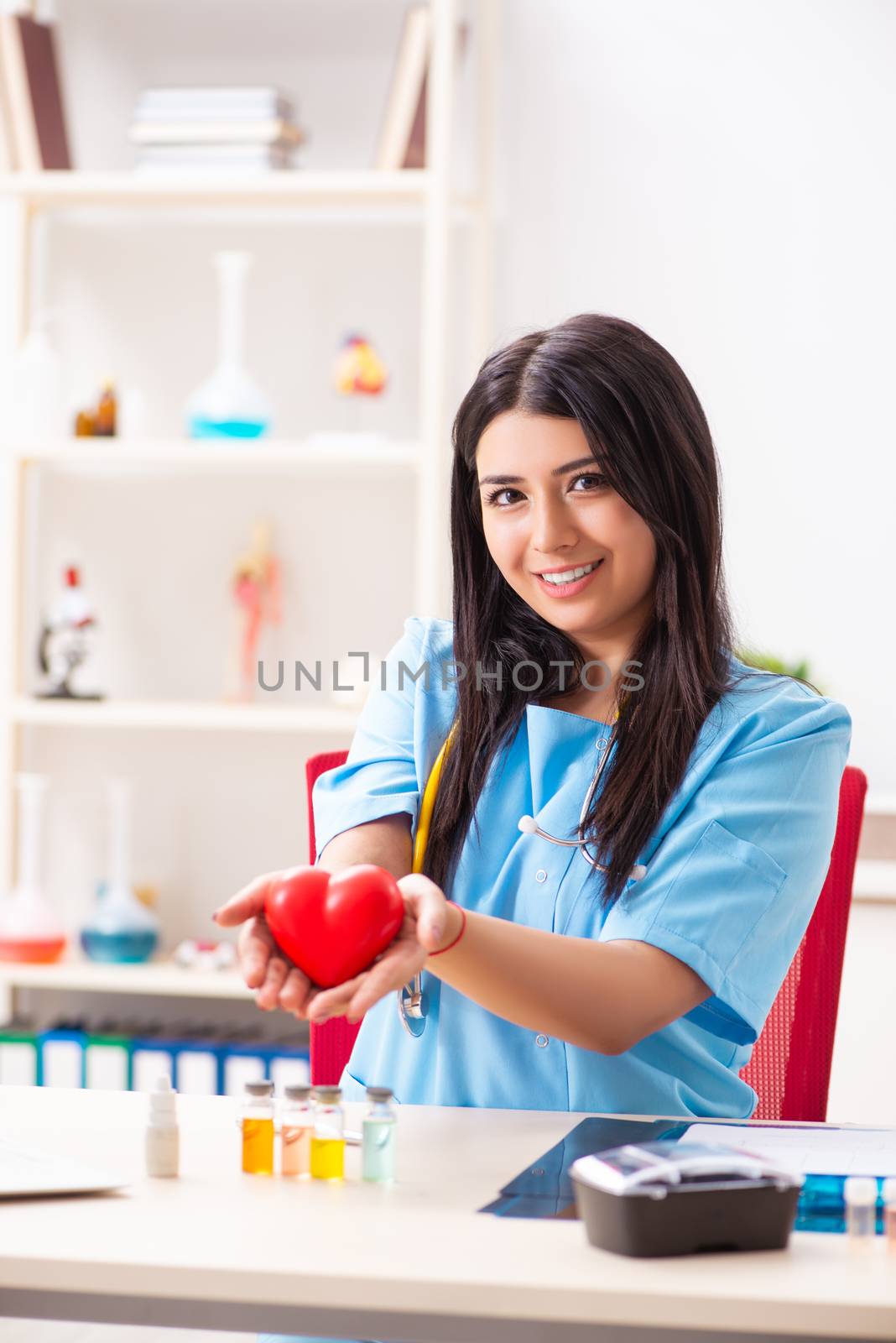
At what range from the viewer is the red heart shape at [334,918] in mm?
940

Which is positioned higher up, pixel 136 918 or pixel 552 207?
pixel 552 207

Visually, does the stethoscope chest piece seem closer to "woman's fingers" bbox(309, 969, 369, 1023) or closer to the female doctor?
the female doctor

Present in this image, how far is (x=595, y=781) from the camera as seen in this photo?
4.09 feet

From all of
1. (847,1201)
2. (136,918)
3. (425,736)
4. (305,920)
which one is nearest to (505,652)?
(425,736)

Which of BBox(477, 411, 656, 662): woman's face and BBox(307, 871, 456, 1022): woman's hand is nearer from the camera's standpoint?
BBox(307, 871, 456, 1022): woman's hand

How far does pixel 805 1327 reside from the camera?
683 millimetres

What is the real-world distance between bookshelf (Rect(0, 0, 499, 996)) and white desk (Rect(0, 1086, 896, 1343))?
5.88 ft

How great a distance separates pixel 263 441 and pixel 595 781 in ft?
5.27

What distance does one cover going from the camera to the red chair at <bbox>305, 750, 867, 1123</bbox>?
4.34ft

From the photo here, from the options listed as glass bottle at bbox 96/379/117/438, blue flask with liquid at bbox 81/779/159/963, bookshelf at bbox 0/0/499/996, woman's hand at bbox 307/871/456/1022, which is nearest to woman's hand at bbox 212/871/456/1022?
woman's hand at bbox 307/871/456/1022

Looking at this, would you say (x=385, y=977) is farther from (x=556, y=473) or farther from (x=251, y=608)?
(x=251, y=608)

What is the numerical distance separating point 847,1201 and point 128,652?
7.85 feet

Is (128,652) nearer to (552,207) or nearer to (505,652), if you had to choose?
(552,207)

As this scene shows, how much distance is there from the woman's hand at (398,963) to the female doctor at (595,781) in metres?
0.08
